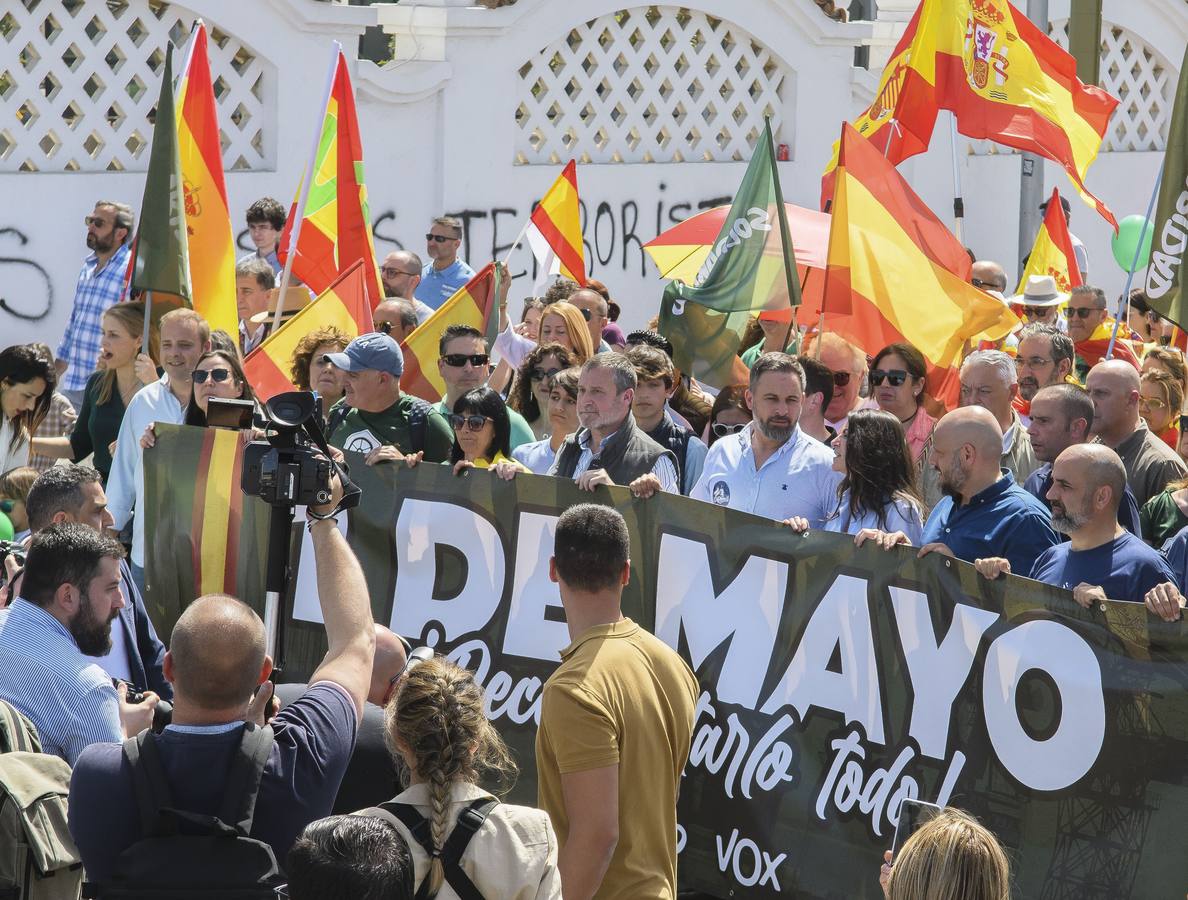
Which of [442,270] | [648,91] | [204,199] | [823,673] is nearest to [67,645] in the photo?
[823,673]

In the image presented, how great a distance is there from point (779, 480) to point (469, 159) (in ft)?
24.9

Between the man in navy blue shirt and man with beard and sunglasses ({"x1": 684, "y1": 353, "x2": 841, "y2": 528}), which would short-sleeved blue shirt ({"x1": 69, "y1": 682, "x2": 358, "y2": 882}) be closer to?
man with beard and sunglasses ({"x1": 684, "y1": 353, "x2": 841, "y2": 528})

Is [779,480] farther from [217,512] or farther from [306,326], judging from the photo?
[306,326]

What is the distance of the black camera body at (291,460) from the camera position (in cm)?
367

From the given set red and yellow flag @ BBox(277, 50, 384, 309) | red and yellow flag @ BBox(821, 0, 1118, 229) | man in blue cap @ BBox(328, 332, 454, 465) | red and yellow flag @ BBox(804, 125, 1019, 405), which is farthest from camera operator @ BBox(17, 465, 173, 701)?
red and yellow flag @ BBox(821, 0, 1118, 229)

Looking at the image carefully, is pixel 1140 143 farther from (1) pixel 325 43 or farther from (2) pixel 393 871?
(2) pixel 393 871

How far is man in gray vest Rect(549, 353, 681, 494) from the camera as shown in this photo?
6105 millimetres

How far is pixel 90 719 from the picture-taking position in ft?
12.6

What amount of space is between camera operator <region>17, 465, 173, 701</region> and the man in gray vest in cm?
167

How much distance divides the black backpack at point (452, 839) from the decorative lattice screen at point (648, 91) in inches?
424

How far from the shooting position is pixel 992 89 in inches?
379

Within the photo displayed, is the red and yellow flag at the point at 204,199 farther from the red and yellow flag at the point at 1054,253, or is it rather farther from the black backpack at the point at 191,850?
the black backpack at the point at 191,850

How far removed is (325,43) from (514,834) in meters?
10.3

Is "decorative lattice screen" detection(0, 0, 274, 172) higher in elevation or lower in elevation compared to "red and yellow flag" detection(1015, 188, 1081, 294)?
higher
